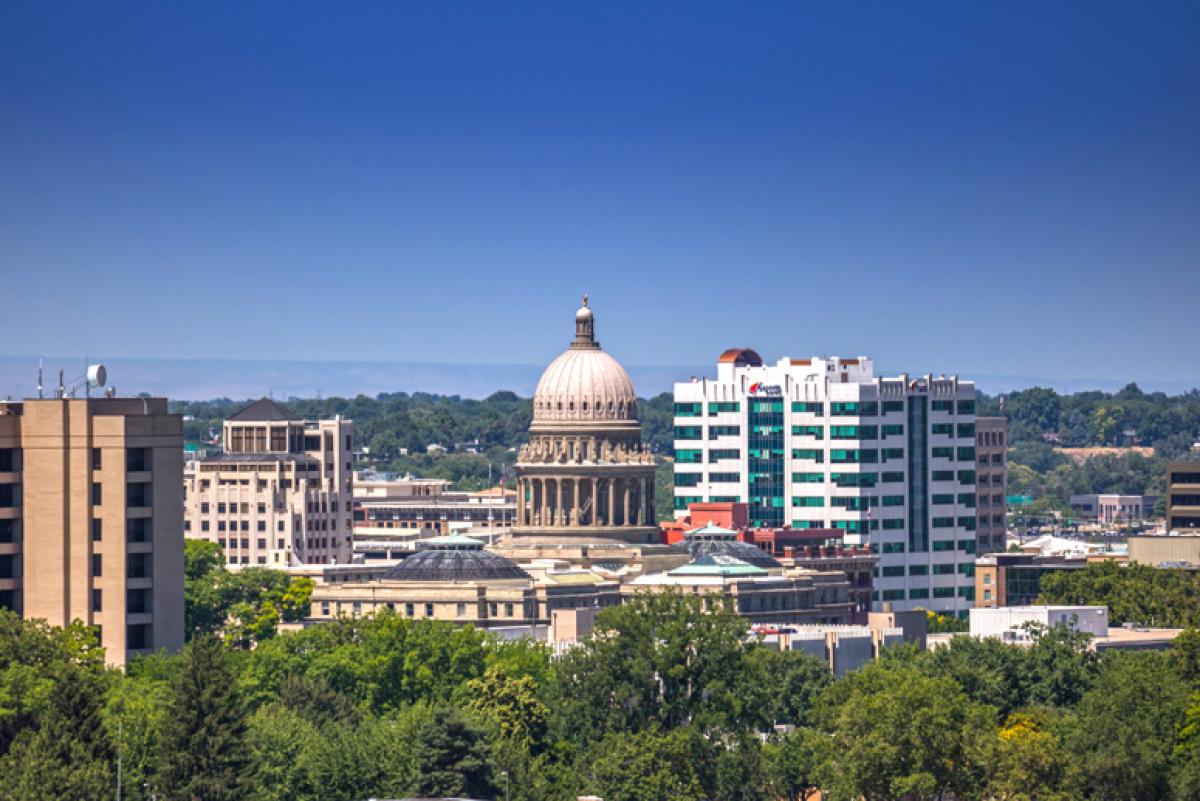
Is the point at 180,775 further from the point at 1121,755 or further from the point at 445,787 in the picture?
the point at 1121,755

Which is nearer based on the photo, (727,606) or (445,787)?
(445,787)

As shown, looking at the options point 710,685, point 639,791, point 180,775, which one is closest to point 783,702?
point 710,685

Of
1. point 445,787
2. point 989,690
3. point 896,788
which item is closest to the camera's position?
point 445,787

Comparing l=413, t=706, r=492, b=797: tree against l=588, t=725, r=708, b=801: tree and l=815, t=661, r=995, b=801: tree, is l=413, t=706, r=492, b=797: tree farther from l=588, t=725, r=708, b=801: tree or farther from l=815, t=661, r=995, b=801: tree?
l=815, t=661, r=995, b=801: tree

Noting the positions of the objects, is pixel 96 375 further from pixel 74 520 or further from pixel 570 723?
pixel 570 723

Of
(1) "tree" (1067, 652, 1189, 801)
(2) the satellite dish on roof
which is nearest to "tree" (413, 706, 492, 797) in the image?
(1) "tree" (1067, 652, 1189, 801)

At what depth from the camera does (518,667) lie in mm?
173000

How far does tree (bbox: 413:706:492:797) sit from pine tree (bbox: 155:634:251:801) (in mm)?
7469

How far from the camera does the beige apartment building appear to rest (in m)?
170

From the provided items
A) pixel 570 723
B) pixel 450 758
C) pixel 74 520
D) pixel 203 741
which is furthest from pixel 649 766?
pixel 74 520

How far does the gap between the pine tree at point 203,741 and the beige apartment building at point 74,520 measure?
30740mm

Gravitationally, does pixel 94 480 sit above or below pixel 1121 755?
above

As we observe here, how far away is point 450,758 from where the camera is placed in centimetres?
14288

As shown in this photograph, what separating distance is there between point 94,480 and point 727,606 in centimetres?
3117
